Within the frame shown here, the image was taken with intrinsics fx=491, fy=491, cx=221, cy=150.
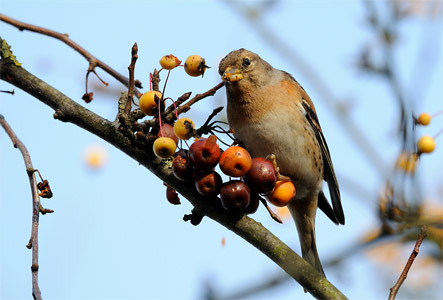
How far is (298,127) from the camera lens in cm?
482

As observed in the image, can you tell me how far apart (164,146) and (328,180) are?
3.37 meters

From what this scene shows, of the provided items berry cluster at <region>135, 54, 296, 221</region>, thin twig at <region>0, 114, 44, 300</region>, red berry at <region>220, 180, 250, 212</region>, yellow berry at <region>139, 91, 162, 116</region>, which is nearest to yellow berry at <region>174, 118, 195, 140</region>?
berry cluster at <region>135, 54, 296, 221</region>

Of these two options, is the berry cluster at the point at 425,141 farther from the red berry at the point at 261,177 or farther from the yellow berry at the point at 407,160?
the red berry at the point at 261,177

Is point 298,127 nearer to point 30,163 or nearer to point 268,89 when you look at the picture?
point 268,89

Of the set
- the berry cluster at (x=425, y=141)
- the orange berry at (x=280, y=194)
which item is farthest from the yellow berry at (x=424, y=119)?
the orange berry at (x=280, y=194)

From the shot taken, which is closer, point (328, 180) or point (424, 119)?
point (424, 119)

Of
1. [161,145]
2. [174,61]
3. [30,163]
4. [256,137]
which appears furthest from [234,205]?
[256,137]

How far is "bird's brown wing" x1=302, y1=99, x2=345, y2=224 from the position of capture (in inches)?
209

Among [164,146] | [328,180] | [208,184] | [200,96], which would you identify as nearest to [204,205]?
[208,184]

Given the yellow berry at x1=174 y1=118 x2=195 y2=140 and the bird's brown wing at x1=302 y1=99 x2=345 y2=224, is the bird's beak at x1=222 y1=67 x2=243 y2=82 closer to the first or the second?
the bird's brown wing at x1=302 y1=99 x2=345 y2=224

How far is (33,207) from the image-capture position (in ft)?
7.80

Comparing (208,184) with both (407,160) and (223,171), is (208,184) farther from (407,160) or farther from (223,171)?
(407,160)

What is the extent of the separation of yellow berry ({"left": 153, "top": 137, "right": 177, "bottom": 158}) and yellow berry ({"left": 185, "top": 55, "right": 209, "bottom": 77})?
522 millimetres

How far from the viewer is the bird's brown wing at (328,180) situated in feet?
17.4
